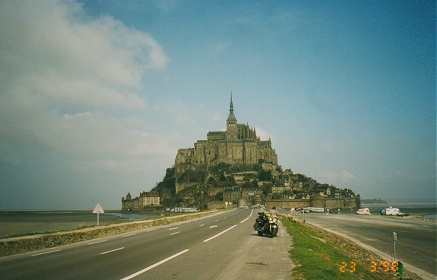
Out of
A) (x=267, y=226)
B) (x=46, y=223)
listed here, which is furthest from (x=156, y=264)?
(x=46, y=223)

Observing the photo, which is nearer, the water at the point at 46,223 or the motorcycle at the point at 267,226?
the motorcycle at the point at 267,226

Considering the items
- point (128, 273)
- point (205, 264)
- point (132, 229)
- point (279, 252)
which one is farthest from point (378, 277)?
point (132, 229)

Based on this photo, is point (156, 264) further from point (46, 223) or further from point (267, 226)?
point (46, 223)

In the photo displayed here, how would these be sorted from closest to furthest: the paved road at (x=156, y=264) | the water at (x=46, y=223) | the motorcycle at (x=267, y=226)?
the paved road at (x=156, y=264), the motorcycle at (x=267, y=226), the water at (x=46, y=223)

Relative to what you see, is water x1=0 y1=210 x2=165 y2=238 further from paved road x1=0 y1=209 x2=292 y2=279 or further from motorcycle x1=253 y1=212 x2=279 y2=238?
motorcycle x1=253 y1=212 x2=279 y2=238

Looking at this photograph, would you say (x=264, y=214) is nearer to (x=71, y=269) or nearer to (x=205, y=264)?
(x=205, y=264)

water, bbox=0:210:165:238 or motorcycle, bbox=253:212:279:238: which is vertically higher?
motorcycle, bbox=253:212:279:238

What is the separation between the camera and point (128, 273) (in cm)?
929

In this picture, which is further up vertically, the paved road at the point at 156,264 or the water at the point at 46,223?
the paved road at the point at 156,264

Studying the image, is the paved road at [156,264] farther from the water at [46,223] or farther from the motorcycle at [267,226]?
the water at [46,223]

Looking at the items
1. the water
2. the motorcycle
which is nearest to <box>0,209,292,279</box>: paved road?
the motorcycle

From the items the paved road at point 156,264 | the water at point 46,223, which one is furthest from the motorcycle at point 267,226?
the water at point 46,223

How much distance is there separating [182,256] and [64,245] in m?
7.88

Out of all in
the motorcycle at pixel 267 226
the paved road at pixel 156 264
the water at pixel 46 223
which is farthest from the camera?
the water at pixel 46 223
